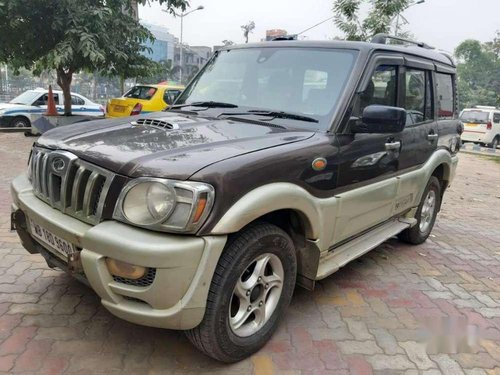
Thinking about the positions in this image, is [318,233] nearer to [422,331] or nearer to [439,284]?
[422,331]

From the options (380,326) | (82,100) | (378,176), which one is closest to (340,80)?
(378,176)

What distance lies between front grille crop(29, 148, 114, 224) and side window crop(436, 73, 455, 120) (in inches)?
141

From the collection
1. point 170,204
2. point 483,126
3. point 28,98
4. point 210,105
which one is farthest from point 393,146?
point 483,126

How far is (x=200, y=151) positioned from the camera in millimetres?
2348

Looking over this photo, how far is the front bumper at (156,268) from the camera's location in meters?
2.05

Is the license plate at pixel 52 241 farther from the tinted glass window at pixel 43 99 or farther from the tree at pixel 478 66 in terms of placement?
the tree at pixel 478 66

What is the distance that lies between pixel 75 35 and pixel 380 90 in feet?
26.0

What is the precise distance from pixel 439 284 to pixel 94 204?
300 centimetres

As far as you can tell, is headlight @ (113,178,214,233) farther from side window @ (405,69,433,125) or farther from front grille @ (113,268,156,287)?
side window @ (405,69,433,125)

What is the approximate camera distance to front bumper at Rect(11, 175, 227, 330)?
80.9 inches

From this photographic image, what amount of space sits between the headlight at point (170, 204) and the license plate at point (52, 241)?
467 mm

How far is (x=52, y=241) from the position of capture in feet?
8.35

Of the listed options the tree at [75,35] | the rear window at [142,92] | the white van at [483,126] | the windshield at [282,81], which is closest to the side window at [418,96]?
the windshield at [282,81]

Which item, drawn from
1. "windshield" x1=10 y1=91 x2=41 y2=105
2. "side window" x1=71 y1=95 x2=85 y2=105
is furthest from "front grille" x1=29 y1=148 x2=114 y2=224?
"windshield" x1=10 y1=91 x2=41 y2=105
